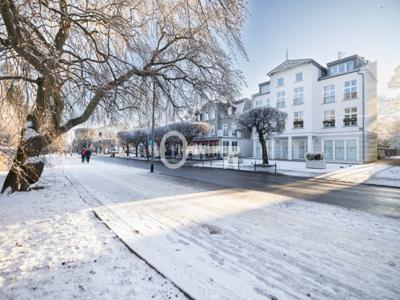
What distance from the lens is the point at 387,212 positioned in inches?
250

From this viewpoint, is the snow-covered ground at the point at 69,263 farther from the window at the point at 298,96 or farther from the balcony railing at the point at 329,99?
the window at the point at 298,96

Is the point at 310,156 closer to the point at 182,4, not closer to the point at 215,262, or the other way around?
the point at 182,4

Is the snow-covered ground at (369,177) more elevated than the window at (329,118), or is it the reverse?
the window at (329,118)

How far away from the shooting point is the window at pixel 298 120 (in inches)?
1134

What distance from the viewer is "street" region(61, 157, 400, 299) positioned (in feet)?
9.21

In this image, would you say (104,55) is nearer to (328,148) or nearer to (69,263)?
(69,263)

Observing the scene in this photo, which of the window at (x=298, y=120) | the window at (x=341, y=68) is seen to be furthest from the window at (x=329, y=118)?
the window at (x=341, y=68)

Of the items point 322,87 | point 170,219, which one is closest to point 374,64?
point 322,87

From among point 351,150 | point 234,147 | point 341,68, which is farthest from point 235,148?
point 341,68

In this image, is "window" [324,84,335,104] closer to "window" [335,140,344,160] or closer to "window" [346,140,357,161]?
"window" [335,140,344,160]

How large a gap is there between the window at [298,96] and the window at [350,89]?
15.7 feet

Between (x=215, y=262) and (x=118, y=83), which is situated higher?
(x=118, y=83)

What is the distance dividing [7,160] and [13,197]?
5.36 m

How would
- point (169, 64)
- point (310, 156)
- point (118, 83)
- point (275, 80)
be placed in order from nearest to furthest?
point (118, 83), point (169, 64), point (310, 156), point (275, 80)
